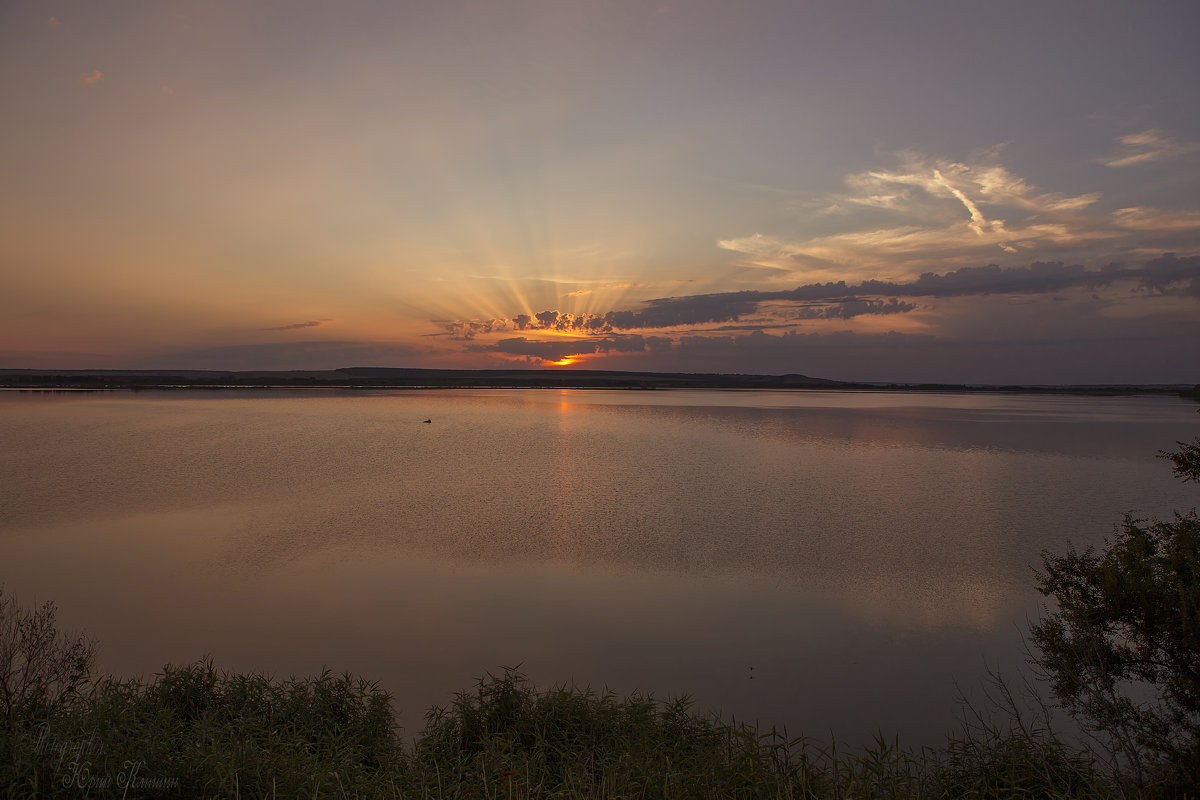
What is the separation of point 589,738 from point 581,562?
6142 millimetres

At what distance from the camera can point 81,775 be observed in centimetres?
411

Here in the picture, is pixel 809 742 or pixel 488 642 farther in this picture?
pixel 488 642

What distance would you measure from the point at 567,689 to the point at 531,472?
15.3 m

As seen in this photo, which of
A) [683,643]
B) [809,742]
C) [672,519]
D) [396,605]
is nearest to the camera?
[809,742]

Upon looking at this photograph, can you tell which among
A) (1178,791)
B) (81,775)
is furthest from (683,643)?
(81,775)

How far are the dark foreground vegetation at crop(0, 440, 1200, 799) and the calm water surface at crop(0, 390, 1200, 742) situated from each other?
2.75ft

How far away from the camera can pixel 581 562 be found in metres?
12.0

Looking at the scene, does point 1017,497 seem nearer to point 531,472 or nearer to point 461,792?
point 531,472

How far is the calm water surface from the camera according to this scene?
784 cm

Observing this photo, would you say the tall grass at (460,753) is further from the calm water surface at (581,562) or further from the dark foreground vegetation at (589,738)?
the calm water surface at (581,562)
